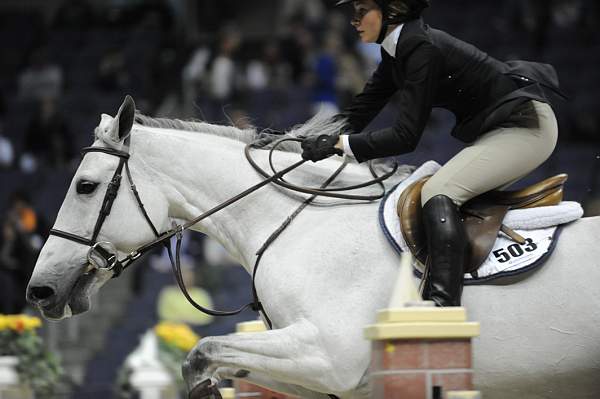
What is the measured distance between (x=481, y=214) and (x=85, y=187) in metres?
1.76

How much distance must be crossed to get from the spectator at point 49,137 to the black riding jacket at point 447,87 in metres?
8.31

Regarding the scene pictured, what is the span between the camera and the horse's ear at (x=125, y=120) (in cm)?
502

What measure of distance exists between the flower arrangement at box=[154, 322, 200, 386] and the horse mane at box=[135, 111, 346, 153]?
304cm

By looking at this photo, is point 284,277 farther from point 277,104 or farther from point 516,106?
point 277,104

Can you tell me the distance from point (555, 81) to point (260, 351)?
5.85ft

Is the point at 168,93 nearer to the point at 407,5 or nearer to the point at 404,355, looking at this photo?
the point at 407,5

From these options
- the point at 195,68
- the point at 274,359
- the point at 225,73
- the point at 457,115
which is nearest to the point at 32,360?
the point at 274,359

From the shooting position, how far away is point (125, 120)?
16.6 feet

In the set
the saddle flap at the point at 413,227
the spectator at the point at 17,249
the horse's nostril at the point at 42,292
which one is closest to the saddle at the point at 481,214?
the saddle flap at the point at 413,227

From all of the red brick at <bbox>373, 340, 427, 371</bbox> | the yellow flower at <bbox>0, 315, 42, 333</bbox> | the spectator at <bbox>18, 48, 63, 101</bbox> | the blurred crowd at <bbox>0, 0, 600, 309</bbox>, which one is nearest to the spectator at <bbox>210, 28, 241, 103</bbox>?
the blurred crowd at <bbox>0, 0, 600, 309</bbox>

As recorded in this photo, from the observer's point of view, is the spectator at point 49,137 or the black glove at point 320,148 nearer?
the black glove at point 320,148

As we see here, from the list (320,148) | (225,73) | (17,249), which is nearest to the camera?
(320,148)

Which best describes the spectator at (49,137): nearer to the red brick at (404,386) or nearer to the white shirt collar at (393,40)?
the white shirt collar at (393,40)

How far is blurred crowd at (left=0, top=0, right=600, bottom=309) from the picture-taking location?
482 inches
